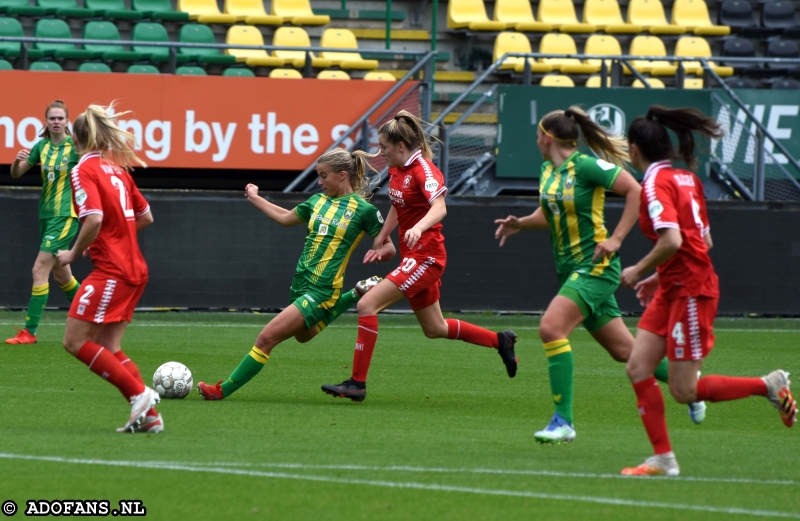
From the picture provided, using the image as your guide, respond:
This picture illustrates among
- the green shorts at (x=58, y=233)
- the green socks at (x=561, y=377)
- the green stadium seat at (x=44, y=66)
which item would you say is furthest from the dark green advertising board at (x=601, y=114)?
the green socks at (x=561, y=377)

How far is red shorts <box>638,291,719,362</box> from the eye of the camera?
5.56 metres

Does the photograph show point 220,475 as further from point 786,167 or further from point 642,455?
point 786,167

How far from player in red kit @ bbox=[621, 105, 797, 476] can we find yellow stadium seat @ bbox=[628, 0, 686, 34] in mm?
15909

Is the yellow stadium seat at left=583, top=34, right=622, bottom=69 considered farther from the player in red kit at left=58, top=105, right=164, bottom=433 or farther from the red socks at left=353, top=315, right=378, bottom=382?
the player in red kit at left=58, top=105, right=164, bottom=433

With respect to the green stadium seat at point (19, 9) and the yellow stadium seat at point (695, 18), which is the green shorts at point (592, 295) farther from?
the yellow stadium seat at point (695, 18)

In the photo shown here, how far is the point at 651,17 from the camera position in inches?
845

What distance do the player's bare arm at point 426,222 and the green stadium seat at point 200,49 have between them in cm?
974

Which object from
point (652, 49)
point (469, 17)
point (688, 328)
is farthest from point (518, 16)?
point (688, 328)

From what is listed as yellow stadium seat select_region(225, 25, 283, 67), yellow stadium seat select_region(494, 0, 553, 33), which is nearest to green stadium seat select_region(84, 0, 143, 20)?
yellow stadium seat select_region(225, 25, 283, 67)

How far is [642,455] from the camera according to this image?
6.17m

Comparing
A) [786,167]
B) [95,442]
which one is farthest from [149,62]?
[95,442]

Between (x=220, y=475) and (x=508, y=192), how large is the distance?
1214 centimetres

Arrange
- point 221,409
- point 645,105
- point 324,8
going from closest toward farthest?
1. point 221,409
2. point 645,105
3. point 324,8

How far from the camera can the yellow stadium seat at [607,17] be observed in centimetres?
2091
